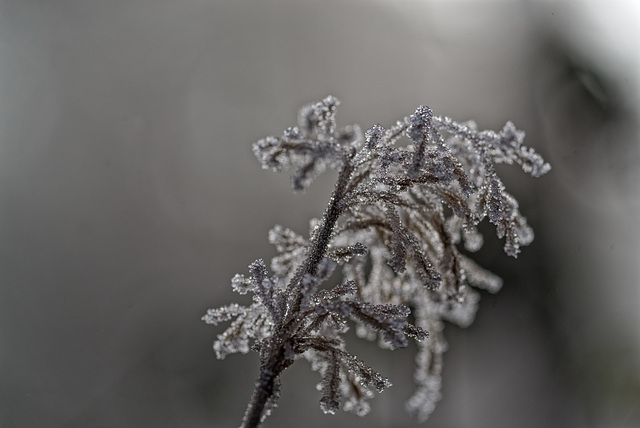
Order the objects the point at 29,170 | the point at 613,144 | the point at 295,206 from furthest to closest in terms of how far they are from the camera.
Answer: the point at 29,170
the point at 295,206
the point at 613,144

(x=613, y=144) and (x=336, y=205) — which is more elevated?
(x=613, y=144)

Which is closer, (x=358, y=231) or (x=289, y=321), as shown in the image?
(x=289, y=321)

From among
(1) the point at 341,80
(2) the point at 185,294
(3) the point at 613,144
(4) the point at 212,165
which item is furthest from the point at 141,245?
(3) the point at 613,144

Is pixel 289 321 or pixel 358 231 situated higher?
pixel 358 231

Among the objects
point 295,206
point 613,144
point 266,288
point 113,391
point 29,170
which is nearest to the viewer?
point 266,288

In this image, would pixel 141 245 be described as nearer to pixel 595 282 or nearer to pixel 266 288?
pixel 595 282

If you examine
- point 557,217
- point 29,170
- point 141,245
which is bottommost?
point 557,217

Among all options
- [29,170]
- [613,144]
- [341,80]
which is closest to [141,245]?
[29,170]

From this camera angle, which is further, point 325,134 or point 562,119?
point 562,119
